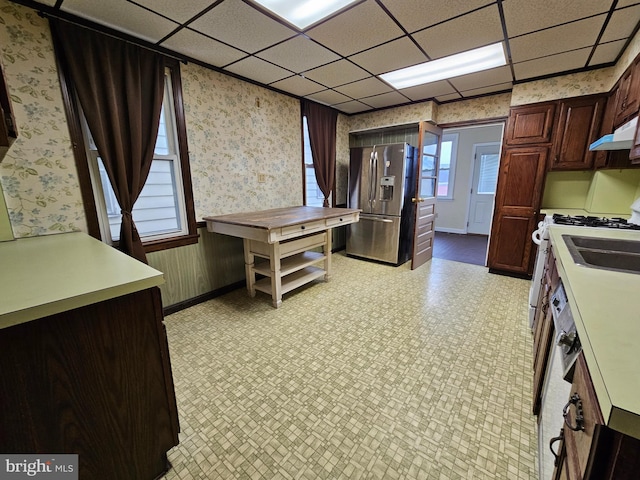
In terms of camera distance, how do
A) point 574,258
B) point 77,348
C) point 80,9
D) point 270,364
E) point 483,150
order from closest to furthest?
point 77,348, point 574,258, point 80,9, point 270,364, point 483,150

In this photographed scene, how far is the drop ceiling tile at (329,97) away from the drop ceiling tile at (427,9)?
160cm

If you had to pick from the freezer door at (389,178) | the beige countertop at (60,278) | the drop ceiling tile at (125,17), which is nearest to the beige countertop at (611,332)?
the beige countertop at (60,278)

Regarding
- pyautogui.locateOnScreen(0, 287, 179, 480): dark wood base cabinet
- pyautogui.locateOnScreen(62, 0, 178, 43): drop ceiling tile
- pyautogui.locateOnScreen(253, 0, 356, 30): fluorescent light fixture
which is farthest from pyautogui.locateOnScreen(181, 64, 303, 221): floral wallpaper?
pyautogui.locateOnScreen(0, 287, 179, 480): dark wood base cabinet

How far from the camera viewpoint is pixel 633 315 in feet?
2.35

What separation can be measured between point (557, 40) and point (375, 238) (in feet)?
8.90

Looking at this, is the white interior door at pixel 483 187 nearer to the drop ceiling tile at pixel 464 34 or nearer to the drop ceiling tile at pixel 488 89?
the drop ceiling tile at pixel 488 89

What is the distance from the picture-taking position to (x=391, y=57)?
7.82ft

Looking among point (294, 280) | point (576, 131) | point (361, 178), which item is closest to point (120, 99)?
point (294, 280)

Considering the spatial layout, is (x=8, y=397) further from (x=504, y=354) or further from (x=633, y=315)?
(x=504, y=354)

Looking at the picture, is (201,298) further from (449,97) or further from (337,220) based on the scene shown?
(449,97)

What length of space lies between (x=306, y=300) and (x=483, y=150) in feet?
17.9

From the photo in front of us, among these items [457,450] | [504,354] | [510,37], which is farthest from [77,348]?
[510,37]

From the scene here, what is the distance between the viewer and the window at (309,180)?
380cm

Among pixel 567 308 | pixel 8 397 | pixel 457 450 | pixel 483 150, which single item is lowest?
pixel 457 450
